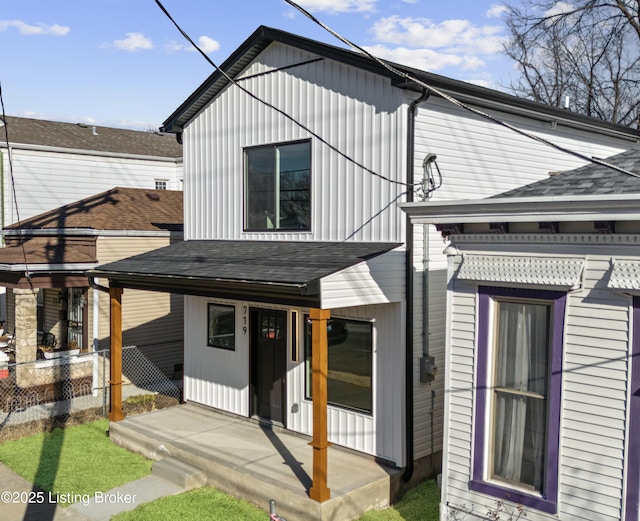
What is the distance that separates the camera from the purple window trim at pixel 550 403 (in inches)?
286

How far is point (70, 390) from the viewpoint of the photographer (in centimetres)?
1512

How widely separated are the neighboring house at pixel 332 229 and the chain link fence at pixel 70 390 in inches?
82.9

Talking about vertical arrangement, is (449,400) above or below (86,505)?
above

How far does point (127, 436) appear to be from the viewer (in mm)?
12023

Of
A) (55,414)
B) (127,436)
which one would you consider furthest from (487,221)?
(55,414)

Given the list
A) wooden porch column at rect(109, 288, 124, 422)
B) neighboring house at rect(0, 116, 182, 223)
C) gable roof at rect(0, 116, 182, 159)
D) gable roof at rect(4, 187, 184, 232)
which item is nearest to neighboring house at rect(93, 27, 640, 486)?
wooden porch column at rect(109, 288, 124, 422)

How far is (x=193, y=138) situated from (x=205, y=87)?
49.8 inches

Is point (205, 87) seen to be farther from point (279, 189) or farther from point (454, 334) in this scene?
point (454, 334)

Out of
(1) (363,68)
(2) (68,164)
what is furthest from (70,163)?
(1) (363,68)

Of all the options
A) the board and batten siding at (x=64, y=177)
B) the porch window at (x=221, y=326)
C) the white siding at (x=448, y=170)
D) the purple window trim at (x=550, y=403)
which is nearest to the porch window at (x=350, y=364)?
the white siding at (x=448, y=170)

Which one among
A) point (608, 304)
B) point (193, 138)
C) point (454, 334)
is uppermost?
point (193, 138)

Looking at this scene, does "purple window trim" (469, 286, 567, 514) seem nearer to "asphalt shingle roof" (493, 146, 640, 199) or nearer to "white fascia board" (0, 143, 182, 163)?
"asphalt shingle roof" (493, 146, 640, 199)

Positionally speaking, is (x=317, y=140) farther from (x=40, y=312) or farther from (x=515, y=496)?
(x=40, y=312)

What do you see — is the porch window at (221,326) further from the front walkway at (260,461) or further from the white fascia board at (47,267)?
the white fascia board at (47,267)
